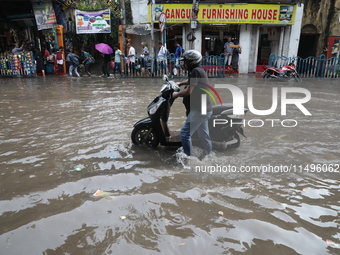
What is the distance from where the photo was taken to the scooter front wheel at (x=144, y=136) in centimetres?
455

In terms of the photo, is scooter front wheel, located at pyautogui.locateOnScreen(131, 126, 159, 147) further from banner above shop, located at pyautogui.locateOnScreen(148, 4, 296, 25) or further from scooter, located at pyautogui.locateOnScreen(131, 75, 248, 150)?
banner above shop, located at pyautogui.locateOnScreen(148, 4, 296, 25)

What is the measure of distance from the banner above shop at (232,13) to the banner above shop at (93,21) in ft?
9.38

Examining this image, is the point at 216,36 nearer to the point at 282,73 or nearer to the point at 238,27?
the point at 238,27

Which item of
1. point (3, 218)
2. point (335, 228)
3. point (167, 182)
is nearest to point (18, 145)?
point (3, 218)

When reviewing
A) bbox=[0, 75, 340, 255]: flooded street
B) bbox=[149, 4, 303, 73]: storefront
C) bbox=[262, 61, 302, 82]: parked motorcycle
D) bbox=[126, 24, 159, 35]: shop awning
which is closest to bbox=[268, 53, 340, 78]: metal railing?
bbox=[262, 61, 302, 82]: parked motorcycle

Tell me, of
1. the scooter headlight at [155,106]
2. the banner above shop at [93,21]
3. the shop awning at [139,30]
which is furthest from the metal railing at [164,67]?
the scooter headlight at [155,106]

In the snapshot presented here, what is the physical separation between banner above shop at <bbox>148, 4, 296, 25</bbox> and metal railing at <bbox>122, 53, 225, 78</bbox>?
3.90 meters

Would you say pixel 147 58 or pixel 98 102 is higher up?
pixel 147 58

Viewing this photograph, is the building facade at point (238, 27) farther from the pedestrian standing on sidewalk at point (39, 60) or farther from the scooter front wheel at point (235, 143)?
the scooter front wheel at point (235, 143)

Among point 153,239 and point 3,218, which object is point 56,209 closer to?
point 3,218

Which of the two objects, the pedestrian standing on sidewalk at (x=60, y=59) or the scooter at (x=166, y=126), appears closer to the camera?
the scooter at (x=166, y=126)

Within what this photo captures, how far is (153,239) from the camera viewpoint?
242 centimetres

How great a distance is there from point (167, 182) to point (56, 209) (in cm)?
130

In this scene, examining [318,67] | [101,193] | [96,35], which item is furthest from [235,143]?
[96,35]
